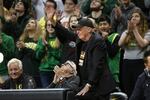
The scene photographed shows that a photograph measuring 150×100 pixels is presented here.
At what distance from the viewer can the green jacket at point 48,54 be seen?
12.5 meters

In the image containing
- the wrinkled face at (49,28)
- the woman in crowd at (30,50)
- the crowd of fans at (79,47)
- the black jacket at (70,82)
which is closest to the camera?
the crowd of fans at (79,47)

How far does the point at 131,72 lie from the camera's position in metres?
12.0

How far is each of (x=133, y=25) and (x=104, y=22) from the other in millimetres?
1035

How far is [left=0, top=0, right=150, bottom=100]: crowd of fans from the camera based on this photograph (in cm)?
968

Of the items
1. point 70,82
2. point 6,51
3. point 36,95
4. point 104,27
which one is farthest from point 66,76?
point 36,95

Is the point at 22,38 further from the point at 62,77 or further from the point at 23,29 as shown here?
the point at 62,77

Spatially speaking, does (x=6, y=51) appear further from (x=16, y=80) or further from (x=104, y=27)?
(x=104, y=27)

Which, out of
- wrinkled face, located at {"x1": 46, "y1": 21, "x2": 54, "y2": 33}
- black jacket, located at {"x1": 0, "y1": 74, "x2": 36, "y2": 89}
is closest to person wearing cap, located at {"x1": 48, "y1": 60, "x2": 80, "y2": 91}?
black jacket, located at {"x1": 0, "y1": 74, "x2": 36, "y2": 89}

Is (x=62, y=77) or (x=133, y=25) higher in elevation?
(x=133, y=25)

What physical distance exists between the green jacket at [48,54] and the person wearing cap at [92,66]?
2585mm

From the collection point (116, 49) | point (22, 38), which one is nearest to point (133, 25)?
point (116, 49)

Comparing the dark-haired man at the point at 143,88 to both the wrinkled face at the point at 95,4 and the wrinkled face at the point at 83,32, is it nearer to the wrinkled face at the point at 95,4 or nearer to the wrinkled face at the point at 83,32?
the wrinkled face at the point at 83,32

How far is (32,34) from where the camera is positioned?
13.1 metres

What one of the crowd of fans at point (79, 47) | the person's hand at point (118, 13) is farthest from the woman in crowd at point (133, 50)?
the person's hand at point (118, 13)
